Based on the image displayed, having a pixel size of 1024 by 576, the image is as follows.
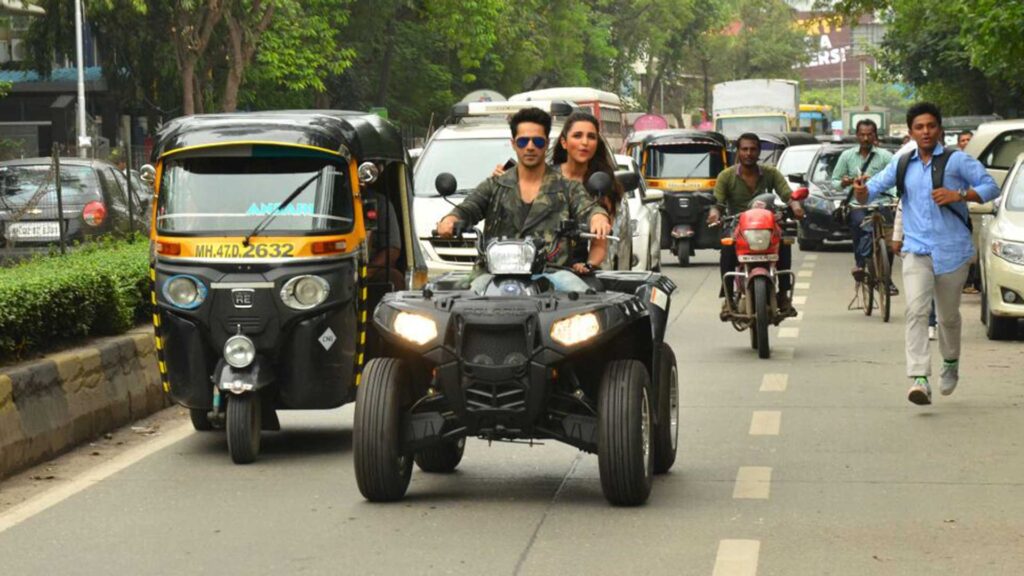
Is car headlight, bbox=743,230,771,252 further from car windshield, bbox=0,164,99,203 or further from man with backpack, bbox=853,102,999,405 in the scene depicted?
car windshield, bbox=0,164,99,203

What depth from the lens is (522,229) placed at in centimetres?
921

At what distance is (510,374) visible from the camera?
8227 mm

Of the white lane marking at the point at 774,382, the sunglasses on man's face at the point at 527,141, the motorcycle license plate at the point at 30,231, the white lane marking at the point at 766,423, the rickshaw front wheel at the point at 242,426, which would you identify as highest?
the sunglasses on man's face at the point at 527,141

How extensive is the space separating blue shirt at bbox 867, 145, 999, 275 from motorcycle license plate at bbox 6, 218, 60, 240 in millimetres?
8264

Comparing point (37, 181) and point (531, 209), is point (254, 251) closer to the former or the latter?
point (531, 209)

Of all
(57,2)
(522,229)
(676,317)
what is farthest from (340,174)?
(57,2)

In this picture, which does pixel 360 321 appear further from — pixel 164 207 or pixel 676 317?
pixel 676 317

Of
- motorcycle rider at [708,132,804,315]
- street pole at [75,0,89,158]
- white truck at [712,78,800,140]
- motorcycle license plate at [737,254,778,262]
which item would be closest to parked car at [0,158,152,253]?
motorcycle rider at [708,132,804,315]

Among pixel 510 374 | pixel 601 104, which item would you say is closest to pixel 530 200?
pixel 510 374

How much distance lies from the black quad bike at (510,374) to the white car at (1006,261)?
25.1 feet

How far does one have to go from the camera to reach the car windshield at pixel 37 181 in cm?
2011

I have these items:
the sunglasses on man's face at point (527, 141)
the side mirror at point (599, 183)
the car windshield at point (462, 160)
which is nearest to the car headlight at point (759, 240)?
the car windshield at point (462, 160)

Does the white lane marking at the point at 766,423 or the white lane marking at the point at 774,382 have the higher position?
the white lane marking at the point at 766,423

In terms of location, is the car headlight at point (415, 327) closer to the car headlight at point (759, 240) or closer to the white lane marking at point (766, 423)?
the white lane marking at point (766, 423)
